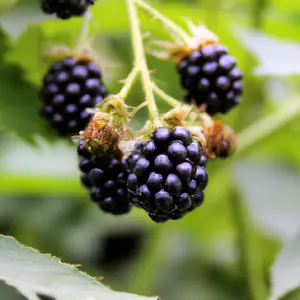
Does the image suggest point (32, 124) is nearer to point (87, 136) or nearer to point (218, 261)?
point (87, 136)

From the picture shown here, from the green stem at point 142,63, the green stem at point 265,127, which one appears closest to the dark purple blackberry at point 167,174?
the green stem at point 142,63

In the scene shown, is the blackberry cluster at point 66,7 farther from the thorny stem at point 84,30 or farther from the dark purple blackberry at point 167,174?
the dark purple blackberry at point 167,174

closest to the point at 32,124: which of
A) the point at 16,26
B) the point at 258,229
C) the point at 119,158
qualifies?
the point at 16,26

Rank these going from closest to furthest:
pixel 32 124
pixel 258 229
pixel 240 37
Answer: pixel 32 124 → pixel 240 37 → pixel 258 229

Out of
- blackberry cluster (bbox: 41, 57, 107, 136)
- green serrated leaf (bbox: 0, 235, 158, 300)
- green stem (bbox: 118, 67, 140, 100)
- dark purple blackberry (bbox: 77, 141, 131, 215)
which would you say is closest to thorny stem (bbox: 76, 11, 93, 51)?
blackberry cluster (bbox: 41, 57, 107, 136)

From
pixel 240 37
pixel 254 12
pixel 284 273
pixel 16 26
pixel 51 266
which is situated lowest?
pixel 51 266

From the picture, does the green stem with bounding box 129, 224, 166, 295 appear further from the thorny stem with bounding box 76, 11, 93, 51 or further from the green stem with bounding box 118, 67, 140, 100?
the green stem with bounding box 118, 67, 140, 100
